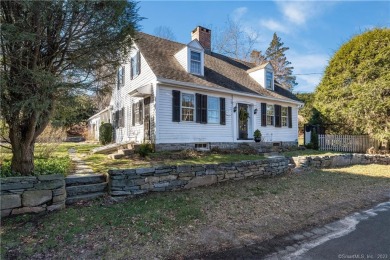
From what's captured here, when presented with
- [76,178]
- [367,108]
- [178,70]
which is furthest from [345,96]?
[76,178]

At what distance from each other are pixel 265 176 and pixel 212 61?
356 inches

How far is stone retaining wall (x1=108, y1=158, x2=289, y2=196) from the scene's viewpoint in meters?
4.83

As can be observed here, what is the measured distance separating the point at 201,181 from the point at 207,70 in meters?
8.32

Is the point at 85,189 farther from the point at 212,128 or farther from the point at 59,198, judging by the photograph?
the point at 212,128

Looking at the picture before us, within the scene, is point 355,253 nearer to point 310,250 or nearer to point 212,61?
point 310,250

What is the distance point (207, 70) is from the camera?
1280 centimetres

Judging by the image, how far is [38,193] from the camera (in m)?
3.96

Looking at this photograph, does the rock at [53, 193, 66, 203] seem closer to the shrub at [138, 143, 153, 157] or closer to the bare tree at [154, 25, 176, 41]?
the shrub at [138, 143, 153, 157]

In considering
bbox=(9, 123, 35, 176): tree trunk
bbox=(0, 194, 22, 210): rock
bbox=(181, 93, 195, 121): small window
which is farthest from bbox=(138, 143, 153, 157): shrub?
bbox=(0, 194, 22, 210): rock

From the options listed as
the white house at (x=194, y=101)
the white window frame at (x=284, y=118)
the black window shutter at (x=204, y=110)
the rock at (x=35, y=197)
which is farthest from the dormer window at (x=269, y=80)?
the rock at (x=35, y=197)

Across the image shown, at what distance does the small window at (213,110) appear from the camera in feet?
38.2

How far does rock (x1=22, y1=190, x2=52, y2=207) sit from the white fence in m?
15.8

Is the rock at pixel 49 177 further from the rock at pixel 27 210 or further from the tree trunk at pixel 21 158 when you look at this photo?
the tree trunk at pixel 21 158

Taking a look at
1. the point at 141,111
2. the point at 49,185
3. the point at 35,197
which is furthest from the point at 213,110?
the point at 35,197
